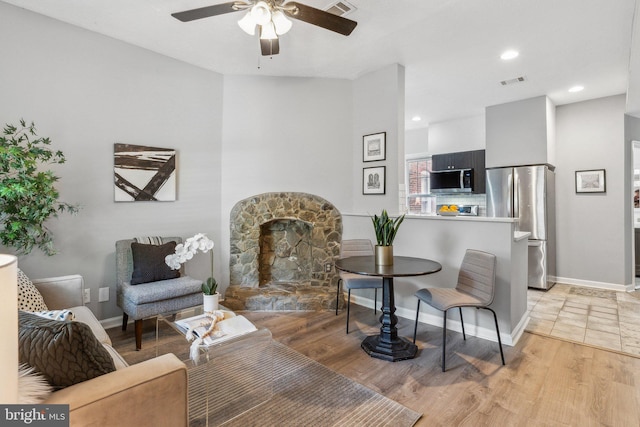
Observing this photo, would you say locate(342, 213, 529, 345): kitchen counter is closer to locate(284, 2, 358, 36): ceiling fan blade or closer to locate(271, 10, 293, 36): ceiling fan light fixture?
locate(284, 2, 358, 36): ceiling fan blade

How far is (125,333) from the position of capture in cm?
302

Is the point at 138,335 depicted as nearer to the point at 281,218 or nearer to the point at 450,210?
the point at 281,218

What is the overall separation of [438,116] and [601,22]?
295cm

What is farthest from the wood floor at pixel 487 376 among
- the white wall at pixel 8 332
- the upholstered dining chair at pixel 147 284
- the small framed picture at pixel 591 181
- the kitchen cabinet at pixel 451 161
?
the kitchen cabinet at pixel 451 161

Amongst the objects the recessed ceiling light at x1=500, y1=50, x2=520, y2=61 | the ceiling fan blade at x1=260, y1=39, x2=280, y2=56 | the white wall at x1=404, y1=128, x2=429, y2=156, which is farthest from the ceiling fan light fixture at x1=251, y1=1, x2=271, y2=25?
the white wall at x1=404, y1=128, x2=429, y2=156

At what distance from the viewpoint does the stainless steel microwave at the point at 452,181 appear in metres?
5.46

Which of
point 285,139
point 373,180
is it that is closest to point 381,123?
point 373,180

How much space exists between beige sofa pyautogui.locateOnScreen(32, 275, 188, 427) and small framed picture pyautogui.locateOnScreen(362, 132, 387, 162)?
3.13m

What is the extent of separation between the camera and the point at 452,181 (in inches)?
223

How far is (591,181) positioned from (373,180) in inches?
136

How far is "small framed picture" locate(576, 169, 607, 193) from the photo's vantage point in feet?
15.0

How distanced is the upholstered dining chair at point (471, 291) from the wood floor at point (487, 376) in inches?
7.1

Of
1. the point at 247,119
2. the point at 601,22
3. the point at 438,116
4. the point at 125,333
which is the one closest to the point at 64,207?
the point at 125,333

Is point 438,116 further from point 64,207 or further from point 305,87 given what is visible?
point 64,207
